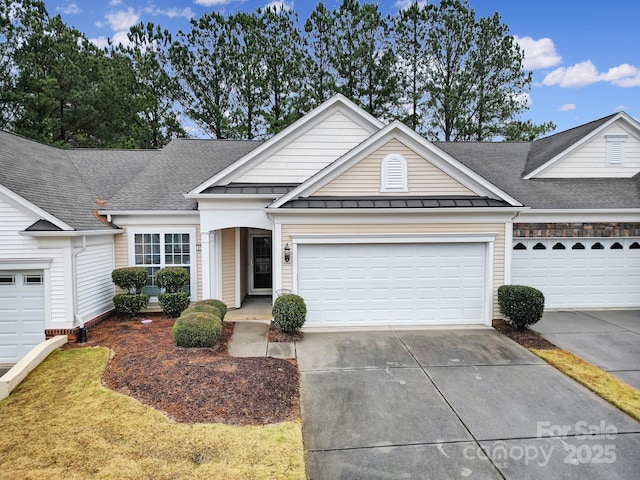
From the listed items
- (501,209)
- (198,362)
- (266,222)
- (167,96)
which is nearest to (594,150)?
(501,209)

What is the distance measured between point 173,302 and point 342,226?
522 cm

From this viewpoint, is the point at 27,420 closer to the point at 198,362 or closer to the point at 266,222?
the point at 198,362

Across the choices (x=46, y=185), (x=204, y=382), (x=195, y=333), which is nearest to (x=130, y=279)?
(x=46, y=185)

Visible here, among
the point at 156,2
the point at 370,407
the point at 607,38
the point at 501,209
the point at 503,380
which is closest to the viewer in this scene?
the point at 370,407

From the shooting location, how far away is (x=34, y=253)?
8734 millimetres

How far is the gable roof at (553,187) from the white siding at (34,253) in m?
12.8

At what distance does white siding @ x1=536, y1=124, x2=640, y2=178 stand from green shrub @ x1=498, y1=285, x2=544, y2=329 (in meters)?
6.13

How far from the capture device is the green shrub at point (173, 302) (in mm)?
10391

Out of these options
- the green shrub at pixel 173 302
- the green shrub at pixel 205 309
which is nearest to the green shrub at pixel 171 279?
the green shrub at pixel 173 302

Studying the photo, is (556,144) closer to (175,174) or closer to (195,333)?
A: (175,174)

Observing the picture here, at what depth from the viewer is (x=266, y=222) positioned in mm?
10828

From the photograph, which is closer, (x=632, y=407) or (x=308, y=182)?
(x=632, y=407)

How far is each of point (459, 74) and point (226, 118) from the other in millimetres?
16046

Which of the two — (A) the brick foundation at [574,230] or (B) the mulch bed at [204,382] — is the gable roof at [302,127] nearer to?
(B) the mulch bed at [204,382]
